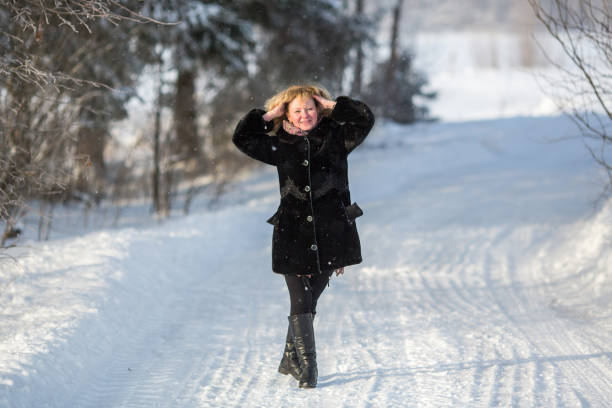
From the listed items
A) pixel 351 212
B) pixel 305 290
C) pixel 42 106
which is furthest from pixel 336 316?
pixel 42 106

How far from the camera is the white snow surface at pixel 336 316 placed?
3467 millimetres

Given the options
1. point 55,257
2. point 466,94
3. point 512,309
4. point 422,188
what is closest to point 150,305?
point 55,257

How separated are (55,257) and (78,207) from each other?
21.8 feet

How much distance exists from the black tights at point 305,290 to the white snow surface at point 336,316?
473 mm

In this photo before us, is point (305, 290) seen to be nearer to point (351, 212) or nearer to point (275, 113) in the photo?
point (351, 212)

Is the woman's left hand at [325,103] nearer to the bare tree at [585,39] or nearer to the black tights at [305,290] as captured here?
the black tights at [305,290]

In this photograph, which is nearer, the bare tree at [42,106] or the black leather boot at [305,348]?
the black leather boot at [305,348]

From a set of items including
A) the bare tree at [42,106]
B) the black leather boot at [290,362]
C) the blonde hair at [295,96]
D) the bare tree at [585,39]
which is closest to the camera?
the blonde hair at [295,96]

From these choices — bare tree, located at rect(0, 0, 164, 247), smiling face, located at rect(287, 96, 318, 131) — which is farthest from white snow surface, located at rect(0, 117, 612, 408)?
smiling face, located at rect(287, 96, 318, 131)

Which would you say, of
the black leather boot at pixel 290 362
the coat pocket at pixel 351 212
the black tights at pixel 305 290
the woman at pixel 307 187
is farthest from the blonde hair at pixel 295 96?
the black leather boot at pixel 290 362

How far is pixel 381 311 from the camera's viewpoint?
5.20 m

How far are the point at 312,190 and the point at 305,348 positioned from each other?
954mm

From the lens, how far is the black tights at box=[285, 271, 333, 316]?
3.63 m

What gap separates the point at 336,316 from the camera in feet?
16.6
